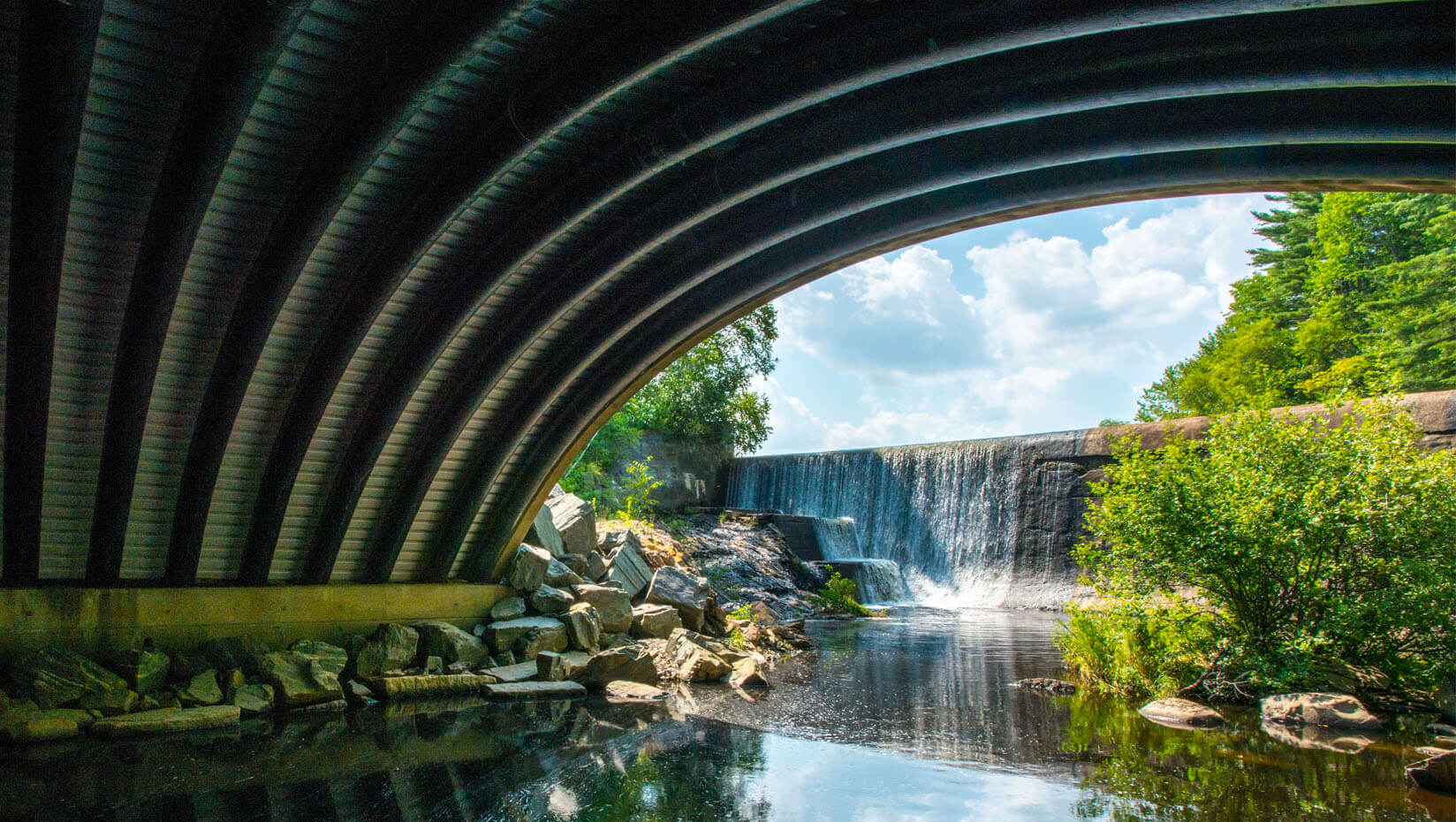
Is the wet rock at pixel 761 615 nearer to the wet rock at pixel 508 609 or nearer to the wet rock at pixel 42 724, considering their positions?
the wet rock at pixel 508 609

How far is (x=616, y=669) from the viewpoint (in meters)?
10.8

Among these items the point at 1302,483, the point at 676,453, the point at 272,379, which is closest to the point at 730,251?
the point at 272,379

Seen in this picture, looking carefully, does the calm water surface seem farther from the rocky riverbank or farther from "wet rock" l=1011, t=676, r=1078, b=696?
the rocky riverbank

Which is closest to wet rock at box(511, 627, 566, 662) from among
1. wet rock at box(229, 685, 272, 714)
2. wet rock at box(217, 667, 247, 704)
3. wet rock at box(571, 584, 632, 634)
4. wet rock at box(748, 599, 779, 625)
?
wet rock at box(571, 584, 632, 634)

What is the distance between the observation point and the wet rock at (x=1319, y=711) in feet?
24.8

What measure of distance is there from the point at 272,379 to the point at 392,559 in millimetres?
3863

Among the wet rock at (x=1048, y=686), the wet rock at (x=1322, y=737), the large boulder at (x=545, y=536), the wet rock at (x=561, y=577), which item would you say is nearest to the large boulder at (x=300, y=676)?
the wet rock at (x=561, y=577)

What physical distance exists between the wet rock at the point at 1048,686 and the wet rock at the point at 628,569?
6.33 metres

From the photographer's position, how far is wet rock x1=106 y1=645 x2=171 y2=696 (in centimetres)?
951

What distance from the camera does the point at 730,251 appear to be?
923 cm

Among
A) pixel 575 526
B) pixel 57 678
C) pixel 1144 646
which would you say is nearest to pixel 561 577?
pixel 575 526

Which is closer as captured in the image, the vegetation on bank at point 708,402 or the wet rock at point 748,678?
the wet rock at point 748,678

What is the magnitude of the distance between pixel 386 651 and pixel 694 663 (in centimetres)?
412

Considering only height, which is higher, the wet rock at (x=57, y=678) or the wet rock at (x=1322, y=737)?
the wet rock at (x=1322, y=737)
